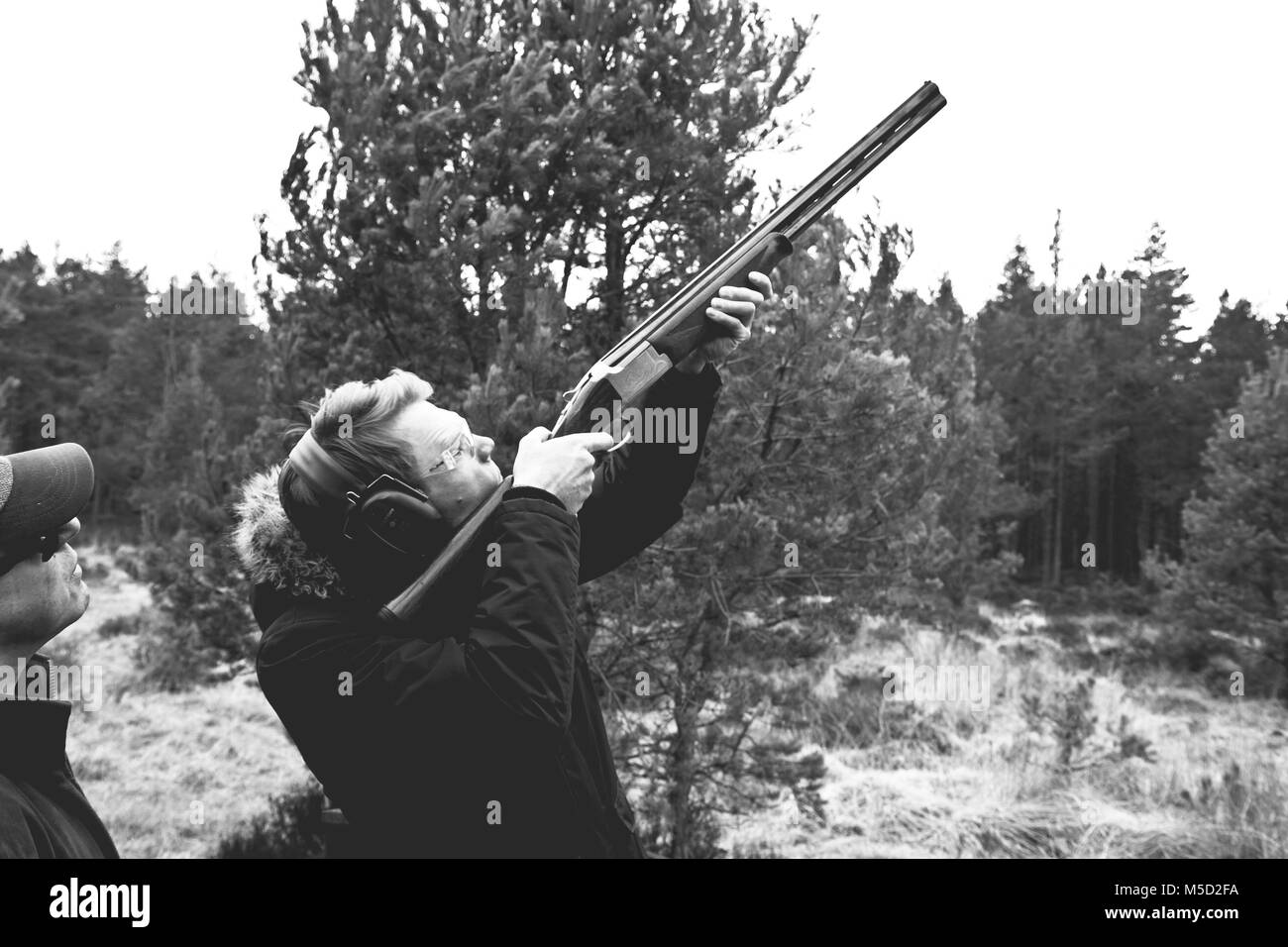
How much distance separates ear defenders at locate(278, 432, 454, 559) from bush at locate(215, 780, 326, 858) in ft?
15.5

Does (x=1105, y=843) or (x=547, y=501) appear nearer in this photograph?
(x=547, y=501)

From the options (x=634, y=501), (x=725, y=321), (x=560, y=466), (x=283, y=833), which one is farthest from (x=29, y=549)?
(x=283, y=833)

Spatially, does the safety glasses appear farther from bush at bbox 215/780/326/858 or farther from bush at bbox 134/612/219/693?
bush at bbox 134/612/219/693

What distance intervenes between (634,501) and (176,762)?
26.7 ft

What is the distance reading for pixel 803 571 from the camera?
5.80 m

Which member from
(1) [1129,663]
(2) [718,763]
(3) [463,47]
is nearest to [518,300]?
(3) [463,47]

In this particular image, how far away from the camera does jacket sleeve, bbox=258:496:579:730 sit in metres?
1.79

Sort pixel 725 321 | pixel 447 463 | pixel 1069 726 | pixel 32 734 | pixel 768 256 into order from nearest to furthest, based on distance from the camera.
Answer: pixel 32 734, pixel 447 463, pixel 725 321, pixel 768 256, pixel 1069 726

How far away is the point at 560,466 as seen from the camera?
2131mm

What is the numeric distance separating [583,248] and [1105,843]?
6170 mm

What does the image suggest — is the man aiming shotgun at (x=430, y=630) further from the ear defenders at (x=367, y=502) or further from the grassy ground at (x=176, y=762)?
the grassy ground at (x=176, y=762)

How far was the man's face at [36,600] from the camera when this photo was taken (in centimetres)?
183

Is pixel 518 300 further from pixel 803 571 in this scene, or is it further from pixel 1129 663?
pixel 1129 663

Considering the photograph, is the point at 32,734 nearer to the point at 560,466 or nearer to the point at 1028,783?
the point at 560,466
